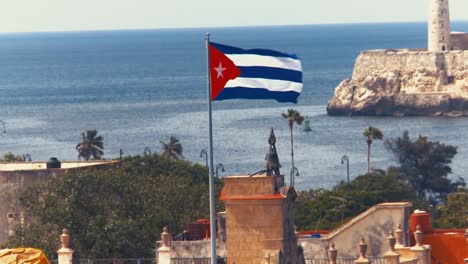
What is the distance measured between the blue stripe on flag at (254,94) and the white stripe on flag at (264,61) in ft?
1.23

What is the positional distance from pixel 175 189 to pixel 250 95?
37373 millimetres

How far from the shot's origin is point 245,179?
25.0 metres

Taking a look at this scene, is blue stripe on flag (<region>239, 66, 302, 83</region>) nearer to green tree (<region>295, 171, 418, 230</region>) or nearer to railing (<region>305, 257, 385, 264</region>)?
railing (<region>305, 257, 385, 264</region>)

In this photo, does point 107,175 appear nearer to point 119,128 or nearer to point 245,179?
point 245,179

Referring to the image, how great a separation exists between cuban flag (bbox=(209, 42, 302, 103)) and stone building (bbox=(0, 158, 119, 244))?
2959 cm

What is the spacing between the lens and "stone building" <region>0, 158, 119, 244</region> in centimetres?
5450

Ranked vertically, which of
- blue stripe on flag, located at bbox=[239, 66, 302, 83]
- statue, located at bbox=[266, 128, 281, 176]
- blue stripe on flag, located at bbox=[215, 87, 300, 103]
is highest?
blue stripe on flag, located at bbox=[239, 66, 302, 83]

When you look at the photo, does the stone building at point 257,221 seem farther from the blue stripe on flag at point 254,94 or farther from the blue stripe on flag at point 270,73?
the blue stripe on flag at point 270,73

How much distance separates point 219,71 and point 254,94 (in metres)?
0.65

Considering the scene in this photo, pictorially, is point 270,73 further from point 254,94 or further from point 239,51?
point 239,51

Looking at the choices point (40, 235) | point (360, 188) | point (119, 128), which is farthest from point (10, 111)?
point (40, 235)

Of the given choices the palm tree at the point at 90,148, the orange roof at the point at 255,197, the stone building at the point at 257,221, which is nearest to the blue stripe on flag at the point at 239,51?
the stone building at the point at 257,221

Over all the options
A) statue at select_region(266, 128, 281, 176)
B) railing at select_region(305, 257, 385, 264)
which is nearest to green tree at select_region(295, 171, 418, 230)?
railing at select_region(305, 257, 385, 264)

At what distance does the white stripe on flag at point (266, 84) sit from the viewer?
24.1 m
